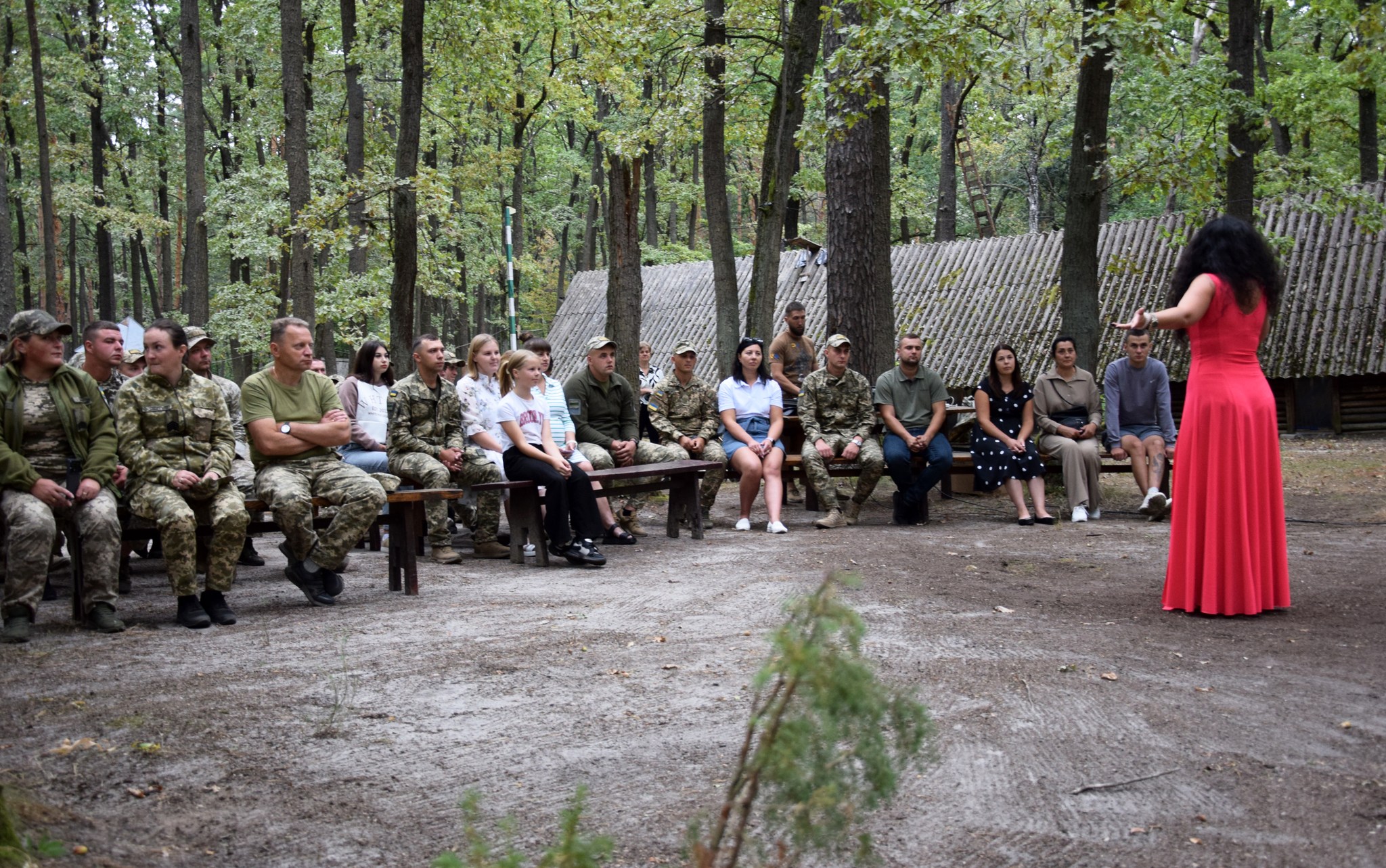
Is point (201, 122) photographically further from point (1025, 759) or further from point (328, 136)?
point (1025, 759)

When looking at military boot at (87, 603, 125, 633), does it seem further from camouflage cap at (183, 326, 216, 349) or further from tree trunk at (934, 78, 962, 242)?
tree trunk at (934, 78, 962, 242)

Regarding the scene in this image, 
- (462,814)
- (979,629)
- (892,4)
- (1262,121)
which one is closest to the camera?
(462,814)

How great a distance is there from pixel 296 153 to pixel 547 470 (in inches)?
338

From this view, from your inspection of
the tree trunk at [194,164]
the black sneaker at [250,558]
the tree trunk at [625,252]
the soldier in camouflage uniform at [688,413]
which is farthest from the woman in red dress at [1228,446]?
the tree trunk at [194,164]

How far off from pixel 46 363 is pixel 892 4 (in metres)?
6.61

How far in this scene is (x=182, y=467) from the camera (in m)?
6.34

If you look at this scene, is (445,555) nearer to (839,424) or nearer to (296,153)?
(839,424)

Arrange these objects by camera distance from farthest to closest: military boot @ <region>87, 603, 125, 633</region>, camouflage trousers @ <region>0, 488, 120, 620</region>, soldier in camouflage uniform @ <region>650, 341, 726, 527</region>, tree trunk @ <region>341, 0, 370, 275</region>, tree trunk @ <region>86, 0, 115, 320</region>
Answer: tree trunk @ <region>86, 0, 115, 320</region>, tree trunk @ <region>341, 0, 370, 275</region>, soldier in camouflage uniform @ <region>650, 341, 726, 527</region>, military boot @ <region>87, 603, 125, 633</region>, camouflage trousers @ <region>0, 488, 120, 620</region>

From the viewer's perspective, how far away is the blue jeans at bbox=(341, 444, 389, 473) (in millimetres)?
9109

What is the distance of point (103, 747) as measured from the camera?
3.70m

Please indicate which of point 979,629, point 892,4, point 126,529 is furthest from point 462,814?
point 892,4

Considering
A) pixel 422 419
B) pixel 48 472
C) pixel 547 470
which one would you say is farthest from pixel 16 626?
pixel 422 419

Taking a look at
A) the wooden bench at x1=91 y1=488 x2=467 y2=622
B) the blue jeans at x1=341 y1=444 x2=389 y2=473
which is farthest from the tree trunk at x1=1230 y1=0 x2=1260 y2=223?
the wooden bench at x1=91 y1=488 x2=467 y2=622

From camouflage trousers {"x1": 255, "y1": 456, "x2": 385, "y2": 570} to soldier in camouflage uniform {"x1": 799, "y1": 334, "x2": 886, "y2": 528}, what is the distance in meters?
4.27
